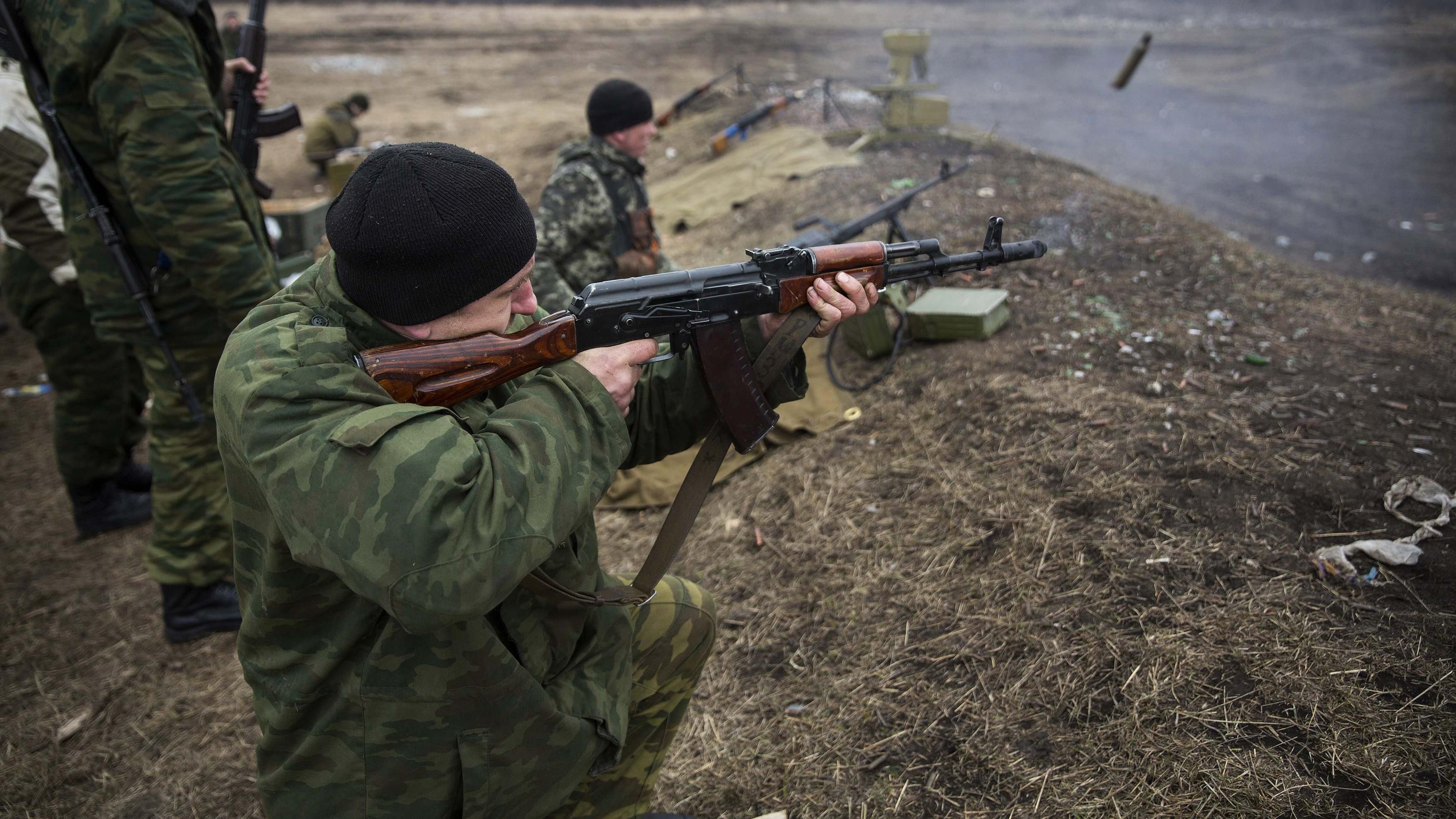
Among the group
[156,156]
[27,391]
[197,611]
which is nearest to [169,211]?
[156,156]

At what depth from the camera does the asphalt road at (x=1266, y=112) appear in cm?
961

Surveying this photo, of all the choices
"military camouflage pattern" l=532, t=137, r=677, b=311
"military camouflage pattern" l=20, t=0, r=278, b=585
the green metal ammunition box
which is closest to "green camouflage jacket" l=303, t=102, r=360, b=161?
the green metal ammunition box

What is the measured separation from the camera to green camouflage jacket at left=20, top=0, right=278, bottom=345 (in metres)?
3.20

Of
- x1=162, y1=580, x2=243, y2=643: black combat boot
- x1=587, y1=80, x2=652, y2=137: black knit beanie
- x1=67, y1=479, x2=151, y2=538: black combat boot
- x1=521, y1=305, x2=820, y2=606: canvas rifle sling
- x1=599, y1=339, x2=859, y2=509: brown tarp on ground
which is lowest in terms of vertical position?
x1=67, y1=479, x2=151, y2=538: black combat boot

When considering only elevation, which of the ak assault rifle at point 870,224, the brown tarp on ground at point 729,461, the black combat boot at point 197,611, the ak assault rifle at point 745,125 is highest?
the ak assault rifle at point 870,224

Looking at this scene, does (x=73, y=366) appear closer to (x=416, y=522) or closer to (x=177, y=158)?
(x=177, y=158)

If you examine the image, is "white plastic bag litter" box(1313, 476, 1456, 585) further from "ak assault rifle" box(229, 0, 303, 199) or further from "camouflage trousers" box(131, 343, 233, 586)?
"ak assault rifle" box(229, 0, 303, 199)

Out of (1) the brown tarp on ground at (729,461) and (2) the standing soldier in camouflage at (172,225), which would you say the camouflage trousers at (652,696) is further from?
(1) the brown tarp on ground at (729,461)

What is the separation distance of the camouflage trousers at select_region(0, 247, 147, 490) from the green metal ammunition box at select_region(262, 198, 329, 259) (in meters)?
2.87

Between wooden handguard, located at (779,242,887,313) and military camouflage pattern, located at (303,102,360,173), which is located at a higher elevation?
wooden handguard, located at (779,242,887,313)

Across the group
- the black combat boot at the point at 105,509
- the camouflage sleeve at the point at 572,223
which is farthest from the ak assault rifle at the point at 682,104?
the black combat boot at the point at 105,509

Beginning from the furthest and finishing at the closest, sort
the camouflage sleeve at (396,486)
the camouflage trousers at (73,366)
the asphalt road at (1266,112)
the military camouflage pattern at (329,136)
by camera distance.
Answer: the military camouflage pattern at (329,136) < the asphalt road at (1266,112) < the camouflage trousers at (73,366) < the camouflage sleeve at (396,486)

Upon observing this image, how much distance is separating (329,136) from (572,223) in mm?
8535

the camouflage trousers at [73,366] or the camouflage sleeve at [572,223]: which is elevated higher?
the camouflage sleeve at [572,223]
